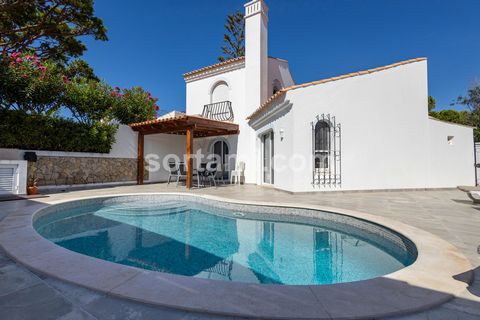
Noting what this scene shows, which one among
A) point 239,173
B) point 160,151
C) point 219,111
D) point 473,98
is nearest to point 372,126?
point 239,173

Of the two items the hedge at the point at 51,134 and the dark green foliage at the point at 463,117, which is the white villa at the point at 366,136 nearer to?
the hedge at the point at 51,134

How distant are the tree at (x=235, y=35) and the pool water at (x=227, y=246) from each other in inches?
939

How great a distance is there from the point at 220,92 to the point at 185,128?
475 cm

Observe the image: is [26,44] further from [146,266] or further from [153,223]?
[146,266]

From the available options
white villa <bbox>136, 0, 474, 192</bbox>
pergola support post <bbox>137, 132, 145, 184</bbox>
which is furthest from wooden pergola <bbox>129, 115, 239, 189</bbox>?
white villa <bbox>136, 0, 474, 192</bbox>

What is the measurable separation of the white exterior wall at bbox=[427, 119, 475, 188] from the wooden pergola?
9.21 m

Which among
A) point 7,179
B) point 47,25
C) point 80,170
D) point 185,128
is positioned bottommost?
point 7,179

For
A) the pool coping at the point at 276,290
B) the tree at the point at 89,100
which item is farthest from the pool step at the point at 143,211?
the tree at the point at 89,100

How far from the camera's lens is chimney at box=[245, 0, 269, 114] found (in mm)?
13367

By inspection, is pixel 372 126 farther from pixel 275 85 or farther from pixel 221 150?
pixel 221 150

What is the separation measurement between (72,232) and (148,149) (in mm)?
9284

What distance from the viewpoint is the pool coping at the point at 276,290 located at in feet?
6.08

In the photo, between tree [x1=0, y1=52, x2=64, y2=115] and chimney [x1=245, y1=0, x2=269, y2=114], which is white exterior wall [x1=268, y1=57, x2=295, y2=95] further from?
tree [x1=0, y1=52, x2=64, y2=115]

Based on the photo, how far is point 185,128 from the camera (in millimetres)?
11789
